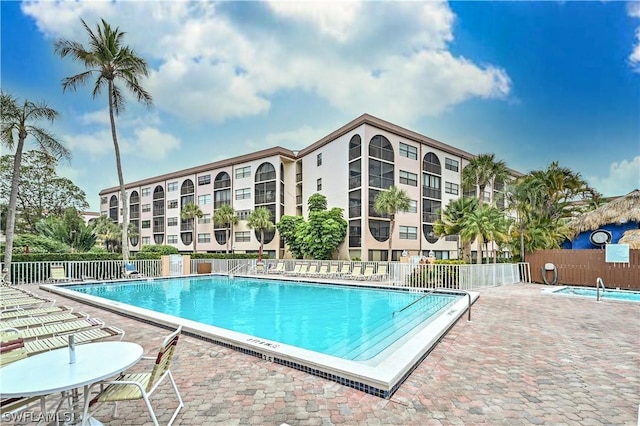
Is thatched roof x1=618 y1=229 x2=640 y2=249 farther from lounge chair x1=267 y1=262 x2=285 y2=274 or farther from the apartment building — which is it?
lounge chair x1=267 y1=262 x2=285 y2=274

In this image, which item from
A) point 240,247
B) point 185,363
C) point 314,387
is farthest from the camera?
point 240,247

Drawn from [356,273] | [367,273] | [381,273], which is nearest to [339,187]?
[356,273]

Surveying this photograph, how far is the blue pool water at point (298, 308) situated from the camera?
7518mm

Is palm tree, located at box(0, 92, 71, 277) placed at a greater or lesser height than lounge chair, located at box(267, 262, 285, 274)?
greater

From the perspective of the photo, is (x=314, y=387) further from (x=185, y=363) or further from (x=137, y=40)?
(x=137, y=40)

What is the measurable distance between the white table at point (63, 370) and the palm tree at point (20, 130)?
52.1 feet

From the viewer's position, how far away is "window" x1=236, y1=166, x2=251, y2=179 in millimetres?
36344

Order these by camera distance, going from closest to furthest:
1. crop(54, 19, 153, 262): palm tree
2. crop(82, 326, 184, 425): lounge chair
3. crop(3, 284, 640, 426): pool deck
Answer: crop(82, 326, 184, 425): lounge chair → crop(3, 284, 640, 426): pool deck → crop(54, 19, 153, 262): palm tree

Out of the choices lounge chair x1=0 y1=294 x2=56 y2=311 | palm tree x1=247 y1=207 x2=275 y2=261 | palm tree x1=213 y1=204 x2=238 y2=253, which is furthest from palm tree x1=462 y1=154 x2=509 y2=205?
lounge chair x1=0 y1=294 x2=56 y2=311

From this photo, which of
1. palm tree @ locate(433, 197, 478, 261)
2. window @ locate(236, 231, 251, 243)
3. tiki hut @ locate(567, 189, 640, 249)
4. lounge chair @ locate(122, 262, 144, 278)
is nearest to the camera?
lounge chair @ locate(122, 262, 144, 278)

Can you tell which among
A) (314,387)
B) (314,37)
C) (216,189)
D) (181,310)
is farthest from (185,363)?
(216,189)

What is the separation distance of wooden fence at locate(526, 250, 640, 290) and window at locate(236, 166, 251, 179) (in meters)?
27.4

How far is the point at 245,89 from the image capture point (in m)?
23.1

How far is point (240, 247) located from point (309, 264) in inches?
682
